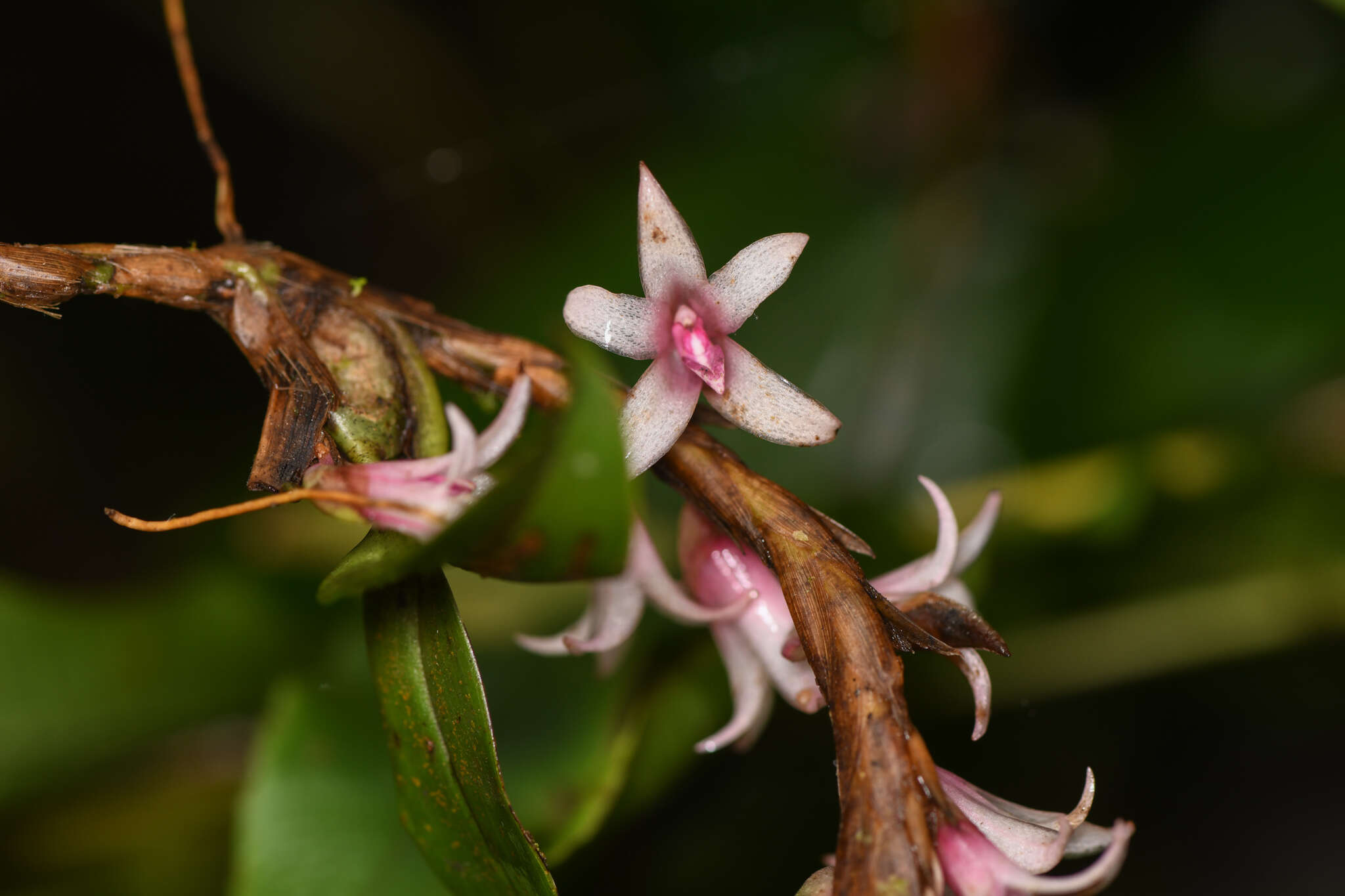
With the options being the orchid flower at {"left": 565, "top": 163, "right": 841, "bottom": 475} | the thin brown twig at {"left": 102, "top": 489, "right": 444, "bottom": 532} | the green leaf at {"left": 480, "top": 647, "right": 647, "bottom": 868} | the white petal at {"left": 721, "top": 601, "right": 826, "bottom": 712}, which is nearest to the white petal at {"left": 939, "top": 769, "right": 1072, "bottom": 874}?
the white petal at {"left": 721, "top": 601, "right": 826, "bottom": 712}

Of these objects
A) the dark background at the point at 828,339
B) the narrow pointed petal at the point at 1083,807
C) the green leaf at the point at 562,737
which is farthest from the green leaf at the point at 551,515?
the dark background at the point at 828,339

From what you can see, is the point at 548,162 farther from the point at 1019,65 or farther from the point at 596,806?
the point at 596,806

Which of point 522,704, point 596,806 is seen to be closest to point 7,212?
point 522,704

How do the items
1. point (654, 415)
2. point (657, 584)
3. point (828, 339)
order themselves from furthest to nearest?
point (828, 339) → point (657, 584) → point (654, 415)

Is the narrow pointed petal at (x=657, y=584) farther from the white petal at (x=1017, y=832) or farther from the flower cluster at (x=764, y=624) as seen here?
the white petal at (x=1017, y=832)

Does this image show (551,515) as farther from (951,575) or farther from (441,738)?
(951,575)

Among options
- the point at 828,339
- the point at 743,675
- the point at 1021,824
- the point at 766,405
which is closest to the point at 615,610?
the point at 743,675

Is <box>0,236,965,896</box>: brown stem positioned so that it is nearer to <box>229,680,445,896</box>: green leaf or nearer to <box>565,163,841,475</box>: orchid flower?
<box>565,163,841,475</box>: orchid flower
